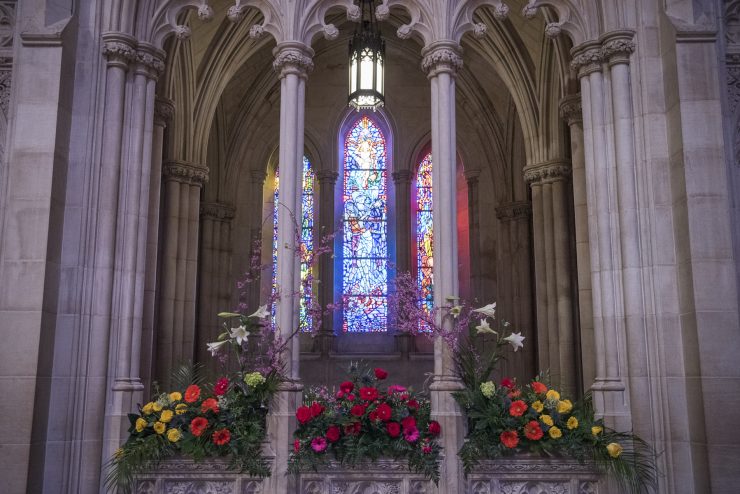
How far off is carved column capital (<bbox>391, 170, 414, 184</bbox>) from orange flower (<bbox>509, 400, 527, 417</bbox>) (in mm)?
9219

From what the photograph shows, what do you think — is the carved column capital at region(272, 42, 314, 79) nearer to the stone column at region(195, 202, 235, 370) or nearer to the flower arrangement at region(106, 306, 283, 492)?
the flower arrangement at region(106, 306, 283, 492)

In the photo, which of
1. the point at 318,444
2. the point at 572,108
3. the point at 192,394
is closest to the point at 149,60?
the point at 192,394

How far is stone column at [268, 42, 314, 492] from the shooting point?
6.54m

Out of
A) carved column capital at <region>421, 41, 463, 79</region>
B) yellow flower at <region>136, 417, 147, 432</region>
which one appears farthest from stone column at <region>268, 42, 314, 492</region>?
carved column capital at <region>421, 41, 463, 79</region>

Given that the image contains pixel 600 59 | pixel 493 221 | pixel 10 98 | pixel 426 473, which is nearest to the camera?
pixel 426 473

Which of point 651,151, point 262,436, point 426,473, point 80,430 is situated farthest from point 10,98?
point 651,151

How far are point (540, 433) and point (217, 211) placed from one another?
9.73 meters

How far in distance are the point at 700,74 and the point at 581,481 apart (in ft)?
12.2

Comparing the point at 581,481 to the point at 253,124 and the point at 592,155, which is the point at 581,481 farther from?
the point at 253,124

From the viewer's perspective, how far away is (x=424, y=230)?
1534cm

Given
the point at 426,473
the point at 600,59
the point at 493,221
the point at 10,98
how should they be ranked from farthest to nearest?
1. the point at 493,221
2. the point at 600,59
3. the point at 10,98
4. the point at 426,473

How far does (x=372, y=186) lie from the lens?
15.5 metres

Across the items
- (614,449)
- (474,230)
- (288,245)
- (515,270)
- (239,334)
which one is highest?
(474,230)

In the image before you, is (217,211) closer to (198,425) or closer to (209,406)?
(209,406)
